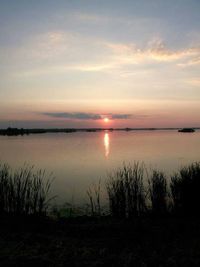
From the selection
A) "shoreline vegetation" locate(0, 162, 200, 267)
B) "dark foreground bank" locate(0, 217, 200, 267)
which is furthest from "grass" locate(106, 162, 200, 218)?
"dark foreground bank" locate(0, 217, 200, 267)

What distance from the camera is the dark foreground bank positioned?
218 inches

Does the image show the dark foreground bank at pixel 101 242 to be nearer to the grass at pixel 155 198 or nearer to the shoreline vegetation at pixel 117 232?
the shoreline vegetation at pixel 117 232

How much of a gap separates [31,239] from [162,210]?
4.61m

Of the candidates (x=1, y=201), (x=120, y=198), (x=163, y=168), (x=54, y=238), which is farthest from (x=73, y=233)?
(x=163, y=168)

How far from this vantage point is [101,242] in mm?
6570

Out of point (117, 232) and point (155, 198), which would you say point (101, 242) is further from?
point (155, 198)

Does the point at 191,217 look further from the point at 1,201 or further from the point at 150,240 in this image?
the point at 1,201

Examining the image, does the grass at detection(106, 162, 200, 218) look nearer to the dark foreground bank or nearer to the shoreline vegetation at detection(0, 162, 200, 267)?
the shoreline vegetation at detection(0, 162, 200, 267)

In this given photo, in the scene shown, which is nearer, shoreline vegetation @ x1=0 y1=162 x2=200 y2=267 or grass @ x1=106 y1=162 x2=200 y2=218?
shoreline vegetation @ x1=0 y1=162 x2=200 y2=267

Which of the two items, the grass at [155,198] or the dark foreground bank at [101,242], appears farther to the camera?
the grass at [155,198]

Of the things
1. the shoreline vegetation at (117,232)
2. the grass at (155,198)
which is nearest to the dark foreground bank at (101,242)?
the shoreline vegetation at (117,232)

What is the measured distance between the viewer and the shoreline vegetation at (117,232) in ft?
18.4

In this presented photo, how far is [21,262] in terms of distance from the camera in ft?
17.8

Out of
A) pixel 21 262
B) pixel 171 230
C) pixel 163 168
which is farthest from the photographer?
pixel 163 168
